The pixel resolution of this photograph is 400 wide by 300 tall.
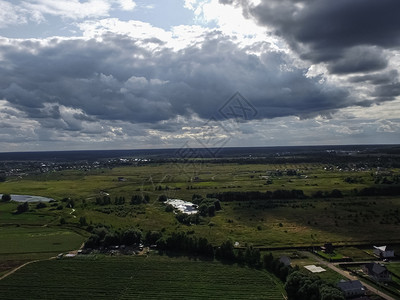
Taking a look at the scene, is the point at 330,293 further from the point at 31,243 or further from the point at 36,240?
the point at 36,240

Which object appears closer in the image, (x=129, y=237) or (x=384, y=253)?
(x=384, y=253)

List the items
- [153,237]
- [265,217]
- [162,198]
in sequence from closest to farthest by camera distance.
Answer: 1. [153,237]
2. [265,217]
3. [162,198]

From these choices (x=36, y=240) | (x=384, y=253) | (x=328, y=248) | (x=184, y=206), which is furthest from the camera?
(x=184, y=206)

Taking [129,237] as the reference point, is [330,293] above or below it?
above

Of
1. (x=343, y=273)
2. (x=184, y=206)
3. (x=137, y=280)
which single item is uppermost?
(x=137, y=280)

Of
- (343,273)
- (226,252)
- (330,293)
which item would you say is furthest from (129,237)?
(330,293)

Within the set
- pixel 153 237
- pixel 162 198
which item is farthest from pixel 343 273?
pixel 162 198
